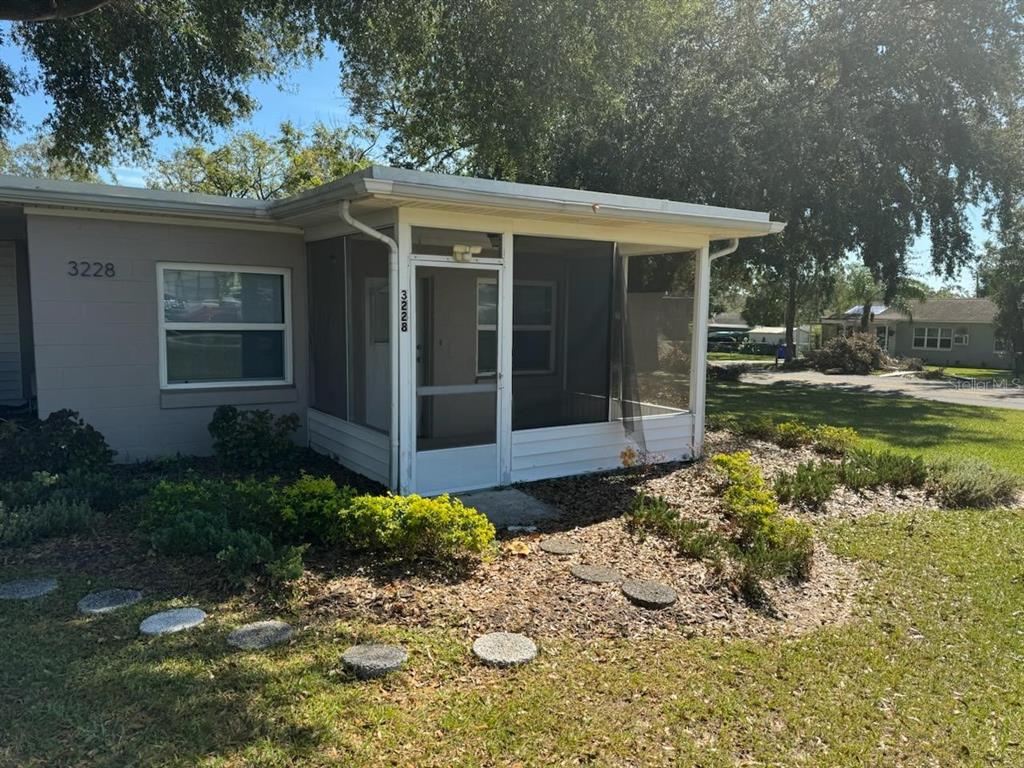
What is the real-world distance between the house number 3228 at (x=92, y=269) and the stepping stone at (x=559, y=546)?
5021 mm

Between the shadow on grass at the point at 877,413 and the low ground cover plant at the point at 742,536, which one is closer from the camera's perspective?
the low ground cover plant at the point at 742,536

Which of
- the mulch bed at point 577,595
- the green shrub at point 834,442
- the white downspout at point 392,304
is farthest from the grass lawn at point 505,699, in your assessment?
the green shrub at point 834,442

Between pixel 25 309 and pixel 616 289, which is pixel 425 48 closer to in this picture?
pixel 616 289

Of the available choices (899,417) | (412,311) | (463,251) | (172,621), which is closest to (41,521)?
(172,621)

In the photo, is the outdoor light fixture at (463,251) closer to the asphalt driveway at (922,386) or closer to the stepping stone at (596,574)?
the stepping stone at (596,574)

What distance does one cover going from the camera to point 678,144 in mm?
13422

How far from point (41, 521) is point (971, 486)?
8.08 meters

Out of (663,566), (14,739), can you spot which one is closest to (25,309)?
(14,739)

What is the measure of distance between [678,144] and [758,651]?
11598mm

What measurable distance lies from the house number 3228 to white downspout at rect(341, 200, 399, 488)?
276cm

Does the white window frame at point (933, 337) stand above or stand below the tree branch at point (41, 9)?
below

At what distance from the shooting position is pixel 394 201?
541cm

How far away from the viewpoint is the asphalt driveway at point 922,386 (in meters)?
19.8

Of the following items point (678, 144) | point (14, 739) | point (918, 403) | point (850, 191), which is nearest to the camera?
point (14, 739)
